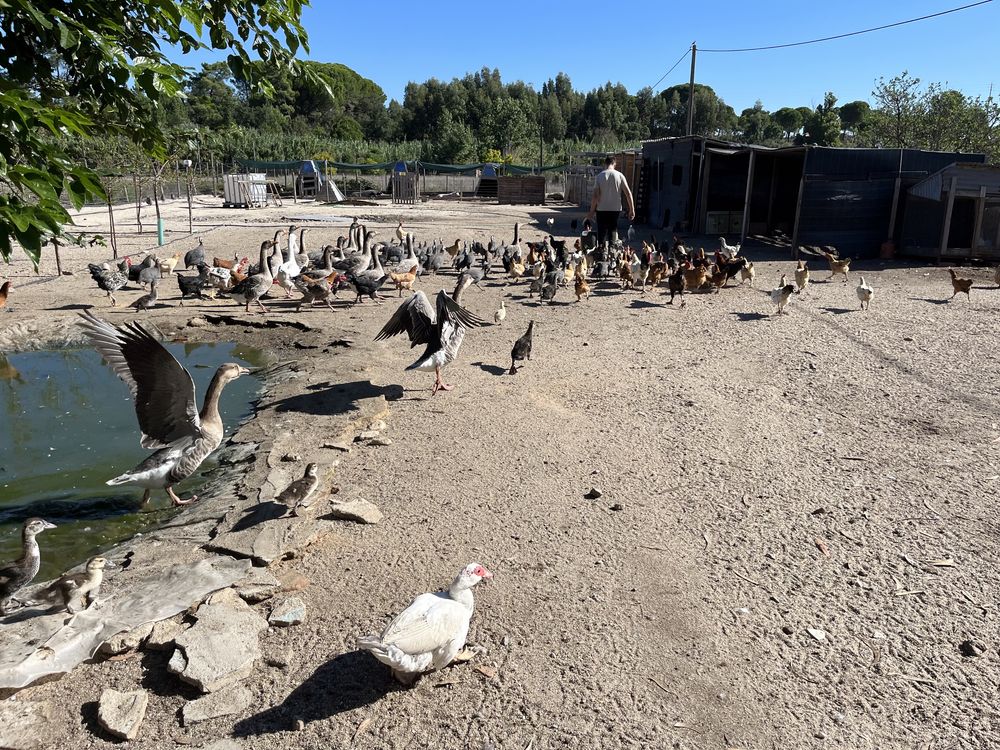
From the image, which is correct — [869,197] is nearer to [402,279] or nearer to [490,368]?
[402,279]

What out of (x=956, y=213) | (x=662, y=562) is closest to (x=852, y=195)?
(x=956, y=213)

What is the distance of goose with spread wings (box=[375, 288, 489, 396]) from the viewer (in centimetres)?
856

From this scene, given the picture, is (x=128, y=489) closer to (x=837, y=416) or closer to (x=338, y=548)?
(x=338, y=548)

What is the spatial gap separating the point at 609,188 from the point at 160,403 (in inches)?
464

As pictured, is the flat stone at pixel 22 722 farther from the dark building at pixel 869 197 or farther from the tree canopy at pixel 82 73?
the dark building at pixel 869 197

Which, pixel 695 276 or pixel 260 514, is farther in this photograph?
pixel 695 276

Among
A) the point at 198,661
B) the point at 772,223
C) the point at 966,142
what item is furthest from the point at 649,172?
the point at 198,661

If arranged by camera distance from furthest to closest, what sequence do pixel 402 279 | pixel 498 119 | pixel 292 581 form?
pixel 498 119, pixel 402 279, pixel 292 581

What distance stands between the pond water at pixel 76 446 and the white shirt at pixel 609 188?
27.6 ft

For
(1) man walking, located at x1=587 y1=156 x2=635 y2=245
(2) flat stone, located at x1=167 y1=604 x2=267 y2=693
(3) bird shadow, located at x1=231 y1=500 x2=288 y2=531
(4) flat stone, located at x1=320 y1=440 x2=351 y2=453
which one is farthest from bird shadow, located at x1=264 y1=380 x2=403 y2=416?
(1) man walking, located at x1=587 y1=156 x2=635 y2=245

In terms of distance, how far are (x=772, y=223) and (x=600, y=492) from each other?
2314 centimetres

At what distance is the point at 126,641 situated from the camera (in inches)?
159

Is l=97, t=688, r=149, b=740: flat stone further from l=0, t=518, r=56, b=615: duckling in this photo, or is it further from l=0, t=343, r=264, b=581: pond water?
l=0, t=343, r=264, b=581: pond water

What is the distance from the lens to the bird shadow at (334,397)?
8047 mm
